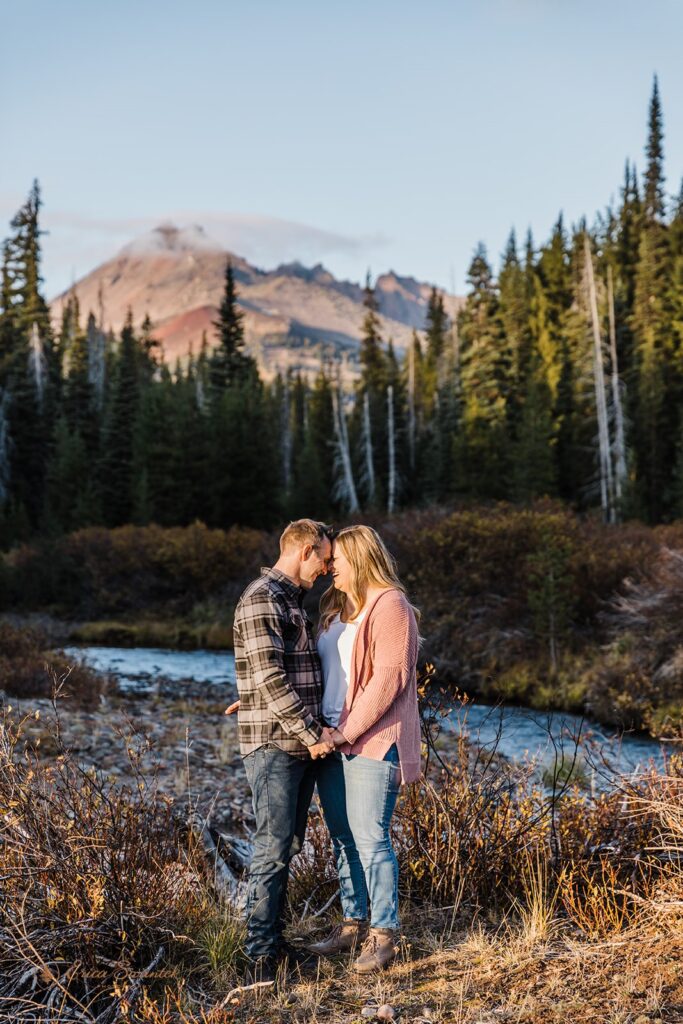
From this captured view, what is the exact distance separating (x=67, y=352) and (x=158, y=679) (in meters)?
46.6

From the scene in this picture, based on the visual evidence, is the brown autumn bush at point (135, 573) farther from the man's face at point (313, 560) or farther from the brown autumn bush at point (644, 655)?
the man's face at point (313, 560)

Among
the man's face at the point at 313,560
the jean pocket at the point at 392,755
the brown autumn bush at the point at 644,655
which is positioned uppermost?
the man's face at the point at 313,560

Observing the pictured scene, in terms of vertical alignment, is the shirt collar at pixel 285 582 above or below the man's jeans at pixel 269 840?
above

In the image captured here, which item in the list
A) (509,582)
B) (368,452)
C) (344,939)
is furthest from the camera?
(368,452)

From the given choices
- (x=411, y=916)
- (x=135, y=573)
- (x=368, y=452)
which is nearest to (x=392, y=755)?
(x=411, y=916)

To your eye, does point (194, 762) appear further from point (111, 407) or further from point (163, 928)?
point (111, 407)

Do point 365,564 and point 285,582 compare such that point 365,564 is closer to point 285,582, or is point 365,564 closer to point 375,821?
point 285,582

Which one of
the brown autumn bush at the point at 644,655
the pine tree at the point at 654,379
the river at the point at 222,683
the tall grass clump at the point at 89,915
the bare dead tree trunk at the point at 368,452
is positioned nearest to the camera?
the tall grass clump at the point at 89,915

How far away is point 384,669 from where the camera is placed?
12.6 feet

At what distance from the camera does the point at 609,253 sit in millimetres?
52094

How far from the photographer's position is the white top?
13.1 feet

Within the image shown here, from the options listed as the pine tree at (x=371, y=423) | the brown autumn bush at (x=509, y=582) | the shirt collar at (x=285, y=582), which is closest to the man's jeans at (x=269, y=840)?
the shirt collar at (x=285, y=582)

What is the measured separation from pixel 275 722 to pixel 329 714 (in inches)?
10.3

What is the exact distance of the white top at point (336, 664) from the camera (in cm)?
399
